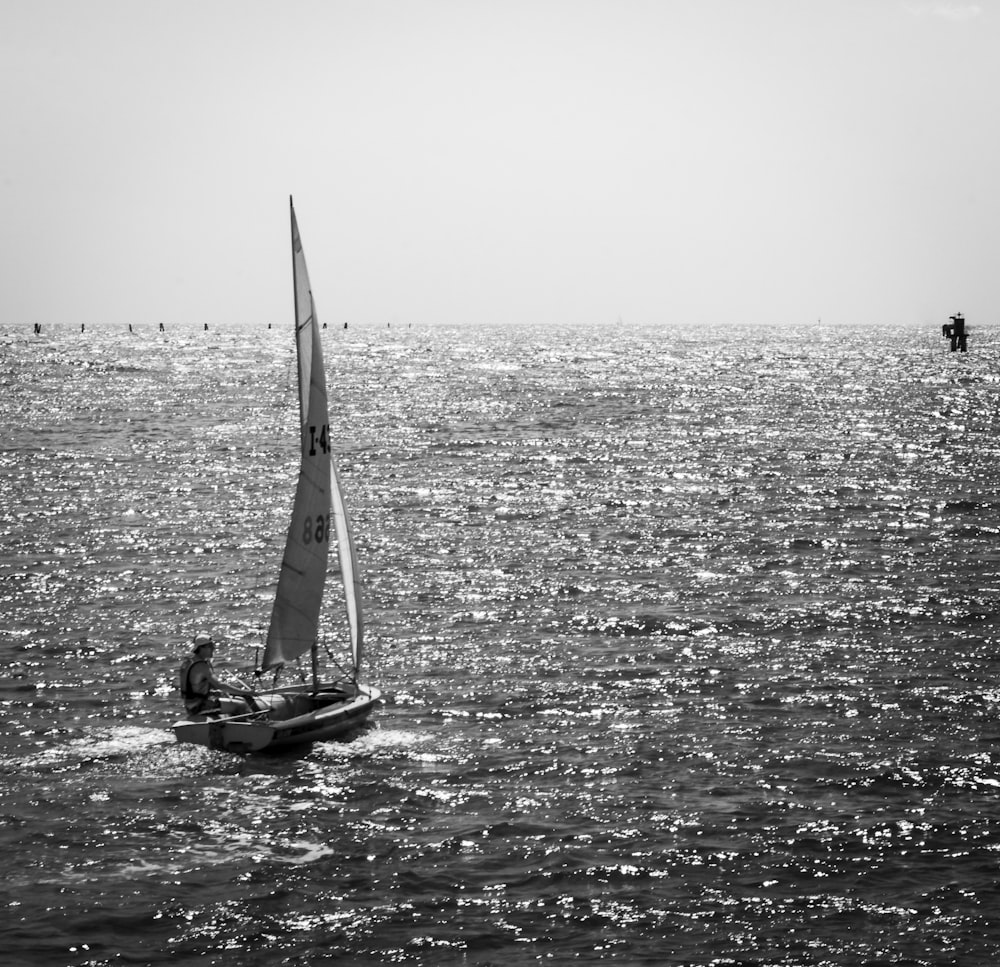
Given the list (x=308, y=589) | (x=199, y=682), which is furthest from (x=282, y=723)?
(x=308, y=589)

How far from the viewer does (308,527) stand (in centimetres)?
3975

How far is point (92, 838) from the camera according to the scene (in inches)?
1201

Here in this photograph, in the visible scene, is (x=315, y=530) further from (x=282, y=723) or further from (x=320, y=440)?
(x=282, y=723)

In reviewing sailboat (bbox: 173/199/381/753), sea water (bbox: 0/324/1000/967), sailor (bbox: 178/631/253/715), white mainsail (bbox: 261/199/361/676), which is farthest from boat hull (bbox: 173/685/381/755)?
white mainsail (bbox: 261/199/361/676)

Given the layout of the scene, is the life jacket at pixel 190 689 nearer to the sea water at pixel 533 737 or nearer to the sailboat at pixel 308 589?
the sailboat at pixel 308 589

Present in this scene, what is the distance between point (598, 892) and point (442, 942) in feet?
12.5

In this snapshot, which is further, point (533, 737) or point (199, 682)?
point (533, 737)

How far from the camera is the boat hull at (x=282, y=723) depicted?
35938 mm

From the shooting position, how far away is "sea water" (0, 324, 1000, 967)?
26.6 m

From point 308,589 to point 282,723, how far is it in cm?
510

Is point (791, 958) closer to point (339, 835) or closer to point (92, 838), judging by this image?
point (339, 835)

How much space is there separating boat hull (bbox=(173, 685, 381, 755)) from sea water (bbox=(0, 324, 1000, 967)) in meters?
0.60

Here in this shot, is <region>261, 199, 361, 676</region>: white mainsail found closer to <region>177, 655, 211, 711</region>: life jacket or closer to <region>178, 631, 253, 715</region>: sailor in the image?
<region>178, 631, 253, 715</region>: sailor

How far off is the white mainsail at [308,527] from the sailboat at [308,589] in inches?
1.1
